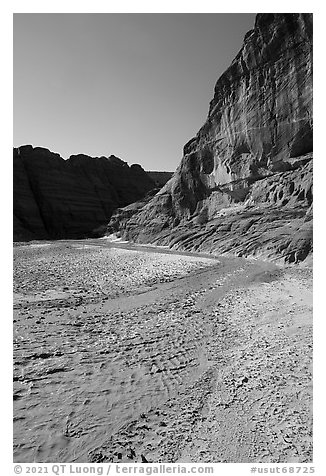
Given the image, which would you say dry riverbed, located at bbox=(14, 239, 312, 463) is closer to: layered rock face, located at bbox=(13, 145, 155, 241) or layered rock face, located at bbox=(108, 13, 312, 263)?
layered rock face, located at bbox=(108, 13, 312, 263)

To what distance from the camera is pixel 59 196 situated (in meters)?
81.1

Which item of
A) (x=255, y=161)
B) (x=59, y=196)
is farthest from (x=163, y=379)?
(x=59, y=196)

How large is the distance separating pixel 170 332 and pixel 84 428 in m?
4.41

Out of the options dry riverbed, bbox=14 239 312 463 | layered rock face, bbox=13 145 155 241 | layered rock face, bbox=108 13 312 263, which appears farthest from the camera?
layered rock face, bbox=13 145 155 241

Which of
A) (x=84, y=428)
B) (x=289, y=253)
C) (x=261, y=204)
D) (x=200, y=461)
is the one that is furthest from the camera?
(x=261, y=204)

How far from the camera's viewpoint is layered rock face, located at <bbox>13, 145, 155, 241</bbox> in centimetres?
7494

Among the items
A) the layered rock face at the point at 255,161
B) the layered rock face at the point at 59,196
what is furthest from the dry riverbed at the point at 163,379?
the layered rock face at the point at 59,196

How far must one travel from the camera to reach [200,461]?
13.0 feet

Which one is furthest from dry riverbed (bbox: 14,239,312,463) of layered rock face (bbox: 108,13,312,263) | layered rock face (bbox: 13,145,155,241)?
layered rock face (bbox: 13,145,155,241)

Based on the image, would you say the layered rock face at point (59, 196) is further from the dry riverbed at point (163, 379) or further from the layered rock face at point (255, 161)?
the dry riverbed at point (163, 379)

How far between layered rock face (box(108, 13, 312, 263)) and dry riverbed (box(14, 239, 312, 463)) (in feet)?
50.0

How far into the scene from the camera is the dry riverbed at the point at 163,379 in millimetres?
4219
